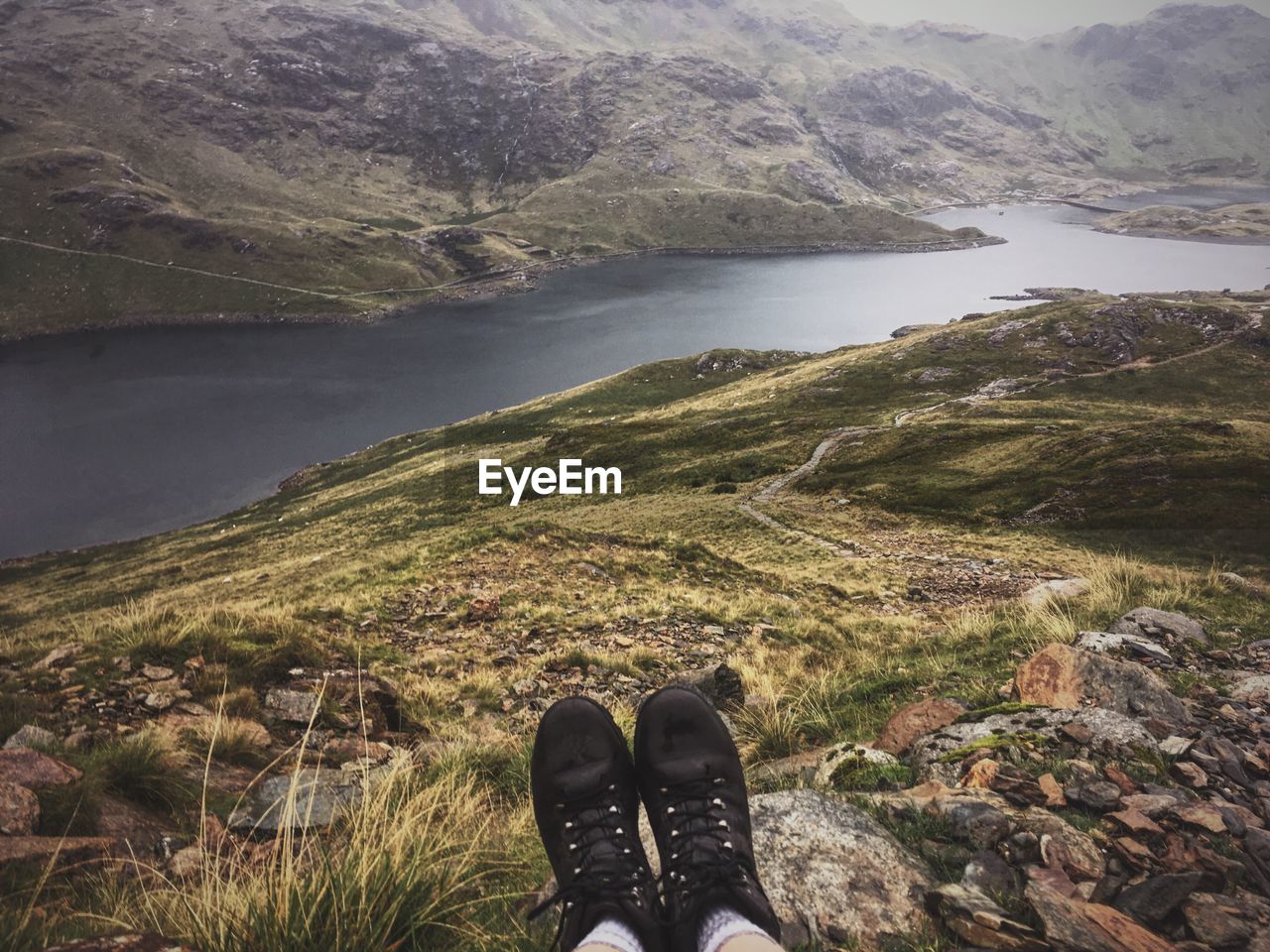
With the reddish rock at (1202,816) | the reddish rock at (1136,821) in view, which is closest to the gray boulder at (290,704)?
the reddish rock at (1136,821)

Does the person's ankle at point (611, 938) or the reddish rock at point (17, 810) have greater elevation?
the reddish rock at point (17, 810)

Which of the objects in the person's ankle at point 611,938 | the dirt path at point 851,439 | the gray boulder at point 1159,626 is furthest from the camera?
the dirt path at point 851,439

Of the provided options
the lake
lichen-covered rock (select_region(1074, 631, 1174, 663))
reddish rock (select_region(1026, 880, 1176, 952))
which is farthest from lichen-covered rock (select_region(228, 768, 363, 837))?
the lake

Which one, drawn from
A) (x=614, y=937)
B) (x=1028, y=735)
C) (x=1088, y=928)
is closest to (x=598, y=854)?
(x=614, y=937)

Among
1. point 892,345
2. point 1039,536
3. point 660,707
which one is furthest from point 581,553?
point 892,345

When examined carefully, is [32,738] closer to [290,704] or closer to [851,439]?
[290,704]

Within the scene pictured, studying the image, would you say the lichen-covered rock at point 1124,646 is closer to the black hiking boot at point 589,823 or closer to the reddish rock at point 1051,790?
the reddish rock at point 1051,790

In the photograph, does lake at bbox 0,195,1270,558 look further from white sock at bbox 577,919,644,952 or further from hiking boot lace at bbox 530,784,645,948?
white sock at bbox 577,919,644,952
